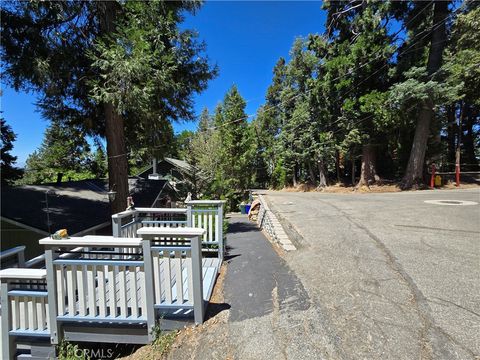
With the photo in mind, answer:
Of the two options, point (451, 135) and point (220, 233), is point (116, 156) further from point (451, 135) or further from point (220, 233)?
point (451, 135)

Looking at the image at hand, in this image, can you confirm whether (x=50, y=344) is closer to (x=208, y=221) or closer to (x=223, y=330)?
(x=223, y=330)

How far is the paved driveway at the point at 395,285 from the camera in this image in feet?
8.57

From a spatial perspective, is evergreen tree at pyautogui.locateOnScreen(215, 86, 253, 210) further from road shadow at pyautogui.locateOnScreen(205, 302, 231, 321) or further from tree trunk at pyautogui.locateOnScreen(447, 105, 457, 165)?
tree trunk at pyautogui.locateOnScreen(447, 105, 457, 165)

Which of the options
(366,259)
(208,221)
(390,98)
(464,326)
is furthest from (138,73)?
(390,98)

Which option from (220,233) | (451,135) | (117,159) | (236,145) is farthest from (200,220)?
(451,135)

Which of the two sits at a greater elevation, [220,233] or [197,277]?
[197,277]

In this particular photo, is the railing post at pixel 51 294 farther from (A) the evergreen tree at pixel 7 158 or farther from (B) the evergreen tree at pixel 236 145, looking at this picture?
(A) the evergreen tree at pixel 7 158

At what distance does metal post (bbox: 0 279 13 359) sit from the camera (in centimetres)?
285

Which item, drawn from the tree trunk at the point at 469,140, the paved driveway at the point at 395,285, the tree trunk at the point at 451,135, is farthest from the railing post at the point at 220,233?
the tree trunk at the point at 469,140

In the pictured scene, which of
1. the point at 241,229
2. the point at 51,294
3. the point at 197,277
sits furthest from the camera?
the point at 241,229

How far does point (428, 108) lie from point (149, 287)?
17992mm

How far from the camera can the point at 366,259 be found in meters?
4.85

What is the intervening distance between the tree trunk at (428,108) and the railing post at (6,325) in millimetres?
18642

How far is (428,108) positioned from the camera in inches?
611
